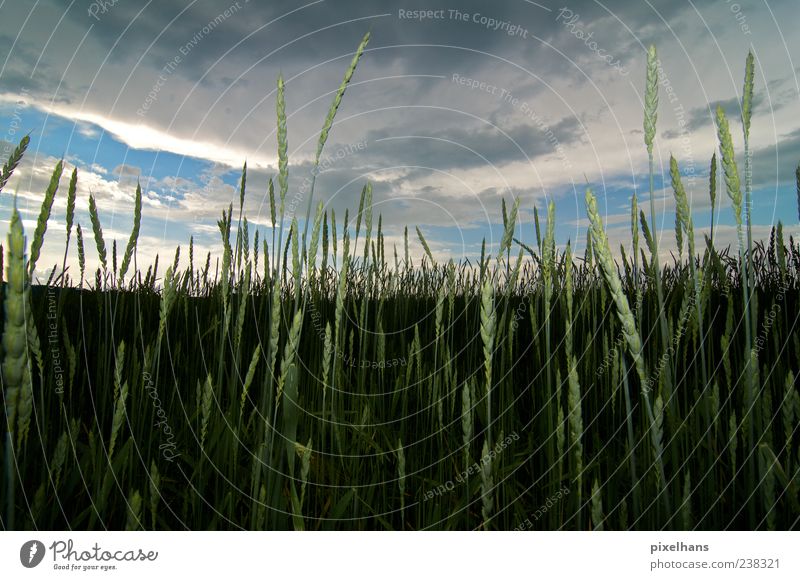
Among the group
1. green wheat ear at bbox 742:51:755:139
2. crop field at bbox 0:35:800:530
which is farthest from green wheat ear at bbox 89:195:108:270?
green wheat ear at bbox 742:51:755:139

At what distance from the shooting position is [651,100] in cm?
108

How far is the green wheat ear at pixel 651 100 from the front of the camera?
107 cm

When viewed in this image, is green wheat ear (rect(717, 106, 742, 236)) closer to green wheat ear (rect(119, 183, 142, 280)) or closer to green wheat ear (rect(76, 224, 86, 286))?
green wheat ear (rect(119, 183, 142, 280))

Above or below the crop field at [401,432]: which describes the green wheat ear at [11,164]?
above

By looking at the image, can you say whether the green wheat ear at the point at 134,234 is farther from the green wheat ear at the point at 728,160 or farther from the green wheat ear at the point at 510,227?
the green wheat ear at the point at 728,160

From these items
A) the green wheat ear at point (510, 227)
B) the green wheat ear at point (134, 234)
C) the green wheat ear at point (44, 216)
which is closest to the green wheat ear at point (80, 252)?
the green wheat ear at point (134, 234)

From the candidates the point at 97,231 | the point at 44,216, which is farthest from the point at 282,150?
the point at 97,231

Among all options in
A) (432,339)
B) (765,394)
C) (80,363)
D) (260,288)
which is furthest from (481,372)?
(260,288)

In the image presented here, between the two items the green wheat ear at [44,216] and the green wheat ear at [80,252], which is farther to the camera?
the green wheat ear at [80,252]

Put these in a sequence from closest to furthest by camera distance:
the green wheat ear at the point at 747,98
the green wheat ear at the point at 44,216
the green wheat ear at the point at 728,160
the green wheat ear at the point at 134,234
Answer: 1. the green wheat ear at the point at 44,216
2. the green wheat ear at the point at 728,160
3. the green wheat ear at the point at 747,98
4. the green wheat ear at the point at 134,234

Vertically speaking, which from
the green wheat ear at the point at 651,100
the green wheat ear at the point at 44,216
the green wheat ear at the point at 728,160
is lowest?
the green wheat ear at the point at 44,216

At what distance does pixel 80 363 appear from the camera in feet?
7.19
